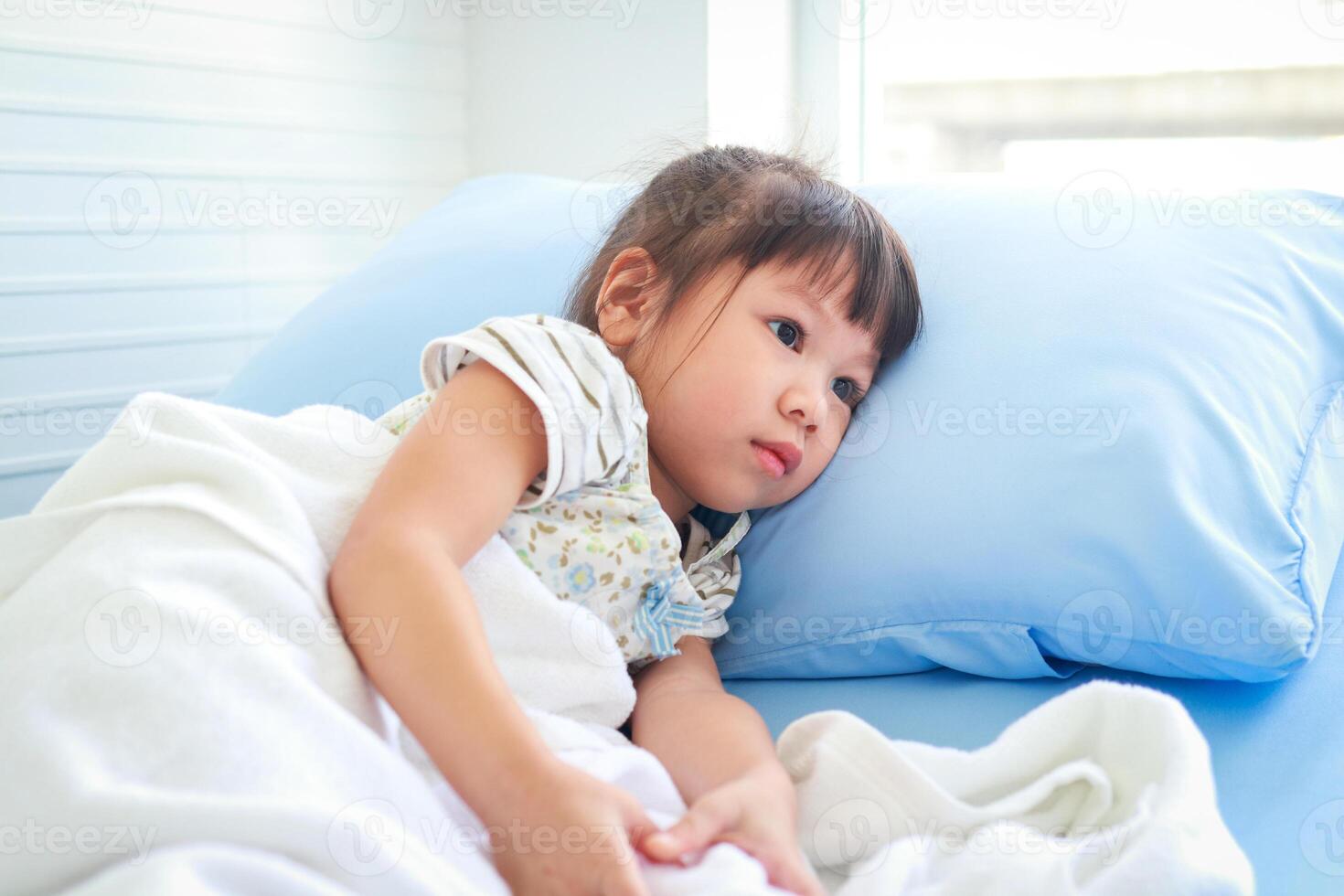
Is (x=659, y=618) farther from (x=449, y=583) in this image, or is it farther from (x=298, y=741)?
(x=298, y=741)

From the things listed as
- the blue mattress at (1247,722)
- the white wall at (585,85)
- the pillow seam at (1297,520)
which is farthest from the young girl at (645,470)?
the white wall at (585,85)

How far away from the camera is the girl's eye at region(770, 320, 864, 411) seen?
0.98 m

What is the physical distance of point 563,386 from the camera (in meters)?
0.86

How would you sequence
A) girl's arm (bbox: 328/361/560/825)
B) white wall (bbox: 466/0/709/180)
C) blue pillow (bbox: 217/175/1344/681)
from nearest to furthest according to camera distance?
girl's arm (bbox: 328/361/560/825)
blue pillow (bbox: 217/175/1344/681)
white wall (bbox: 466/0/709/180)

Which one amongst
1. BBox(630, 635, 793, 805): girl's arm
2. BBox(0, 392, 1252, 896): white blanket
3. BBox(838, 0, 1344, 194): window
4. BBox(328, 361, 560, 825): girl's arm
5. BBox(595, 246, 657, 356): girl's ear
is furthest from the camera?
BBox(838, 0, 1344, 194): window

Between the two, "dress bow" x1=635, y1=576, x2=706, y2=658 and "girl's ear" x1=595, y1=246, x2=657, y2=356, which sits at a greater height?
"girl's ear" x1=595, y1=246, x2=657, y2=356

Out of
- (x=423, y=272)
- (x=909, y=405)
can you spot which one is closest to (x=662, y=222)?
(x=909, y=405)

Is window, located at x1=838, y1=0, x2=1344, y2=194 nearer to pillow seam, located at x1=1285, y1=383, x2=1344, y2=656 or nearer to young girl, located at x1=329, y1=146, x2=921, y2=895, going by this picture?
pillow seam, located at x1=1285, y1=383, x2=1344, y2=656

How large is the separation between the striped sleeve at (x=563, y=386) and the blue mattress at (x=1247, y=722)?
251 mm

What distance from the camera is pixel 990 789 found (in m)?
0.75

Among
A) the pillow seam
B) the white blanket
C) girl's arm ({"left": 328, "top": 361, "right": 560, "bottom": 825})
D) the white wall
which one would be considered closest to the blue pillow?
the pillow seam

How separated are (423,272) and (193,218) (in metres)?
0.75

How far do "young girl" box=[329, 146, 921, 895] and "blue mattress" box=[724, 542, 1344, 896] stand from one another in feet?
0.39

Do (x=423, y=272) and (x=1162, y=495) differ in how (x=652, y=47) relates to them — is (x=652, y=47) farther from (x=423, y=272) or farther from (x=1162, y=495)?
(x=1162, y=495)
